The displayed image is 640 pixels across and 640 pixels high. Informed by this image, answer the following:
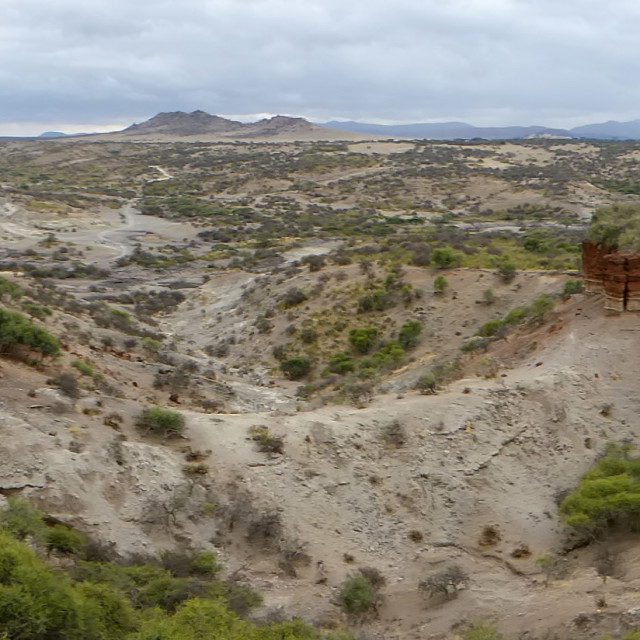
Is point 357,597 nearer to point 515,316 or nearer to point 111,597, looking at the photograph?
point 111,597

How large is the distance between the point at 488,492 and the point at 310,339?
1267 centimetres

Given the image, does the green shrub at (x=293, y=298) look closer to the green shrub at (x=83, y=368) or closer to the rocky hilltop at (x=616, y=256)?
the rocky hilltop at (x=616, y=256)

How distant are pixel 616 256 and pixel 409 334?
7.84m

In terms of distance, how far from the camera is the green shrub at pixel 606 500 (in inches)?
420

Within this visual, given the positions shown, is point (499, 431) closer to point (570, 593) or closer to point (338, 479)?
point (338, 479)

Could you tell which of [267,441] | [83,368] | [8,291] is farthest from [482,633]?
[8,291]

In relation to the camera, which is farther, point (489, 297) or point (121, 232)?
point (121, 232)

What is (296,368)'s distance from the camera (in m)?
22.3

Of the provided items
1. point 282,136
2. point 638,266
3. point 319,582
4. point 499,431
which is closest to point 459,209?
point 638,266

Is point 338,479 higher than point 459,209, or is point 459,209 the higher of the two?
point 459,209

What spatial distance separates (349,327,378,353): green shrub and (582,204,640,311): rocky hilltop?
8.03m

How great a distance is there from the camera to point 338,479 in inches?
484

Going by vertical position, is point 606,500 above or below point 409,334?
below

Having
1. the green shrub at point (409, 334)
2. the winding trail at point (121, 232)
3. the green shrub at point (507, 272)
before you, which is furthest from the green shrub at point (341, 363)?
the winding trail at point (121, 232)
